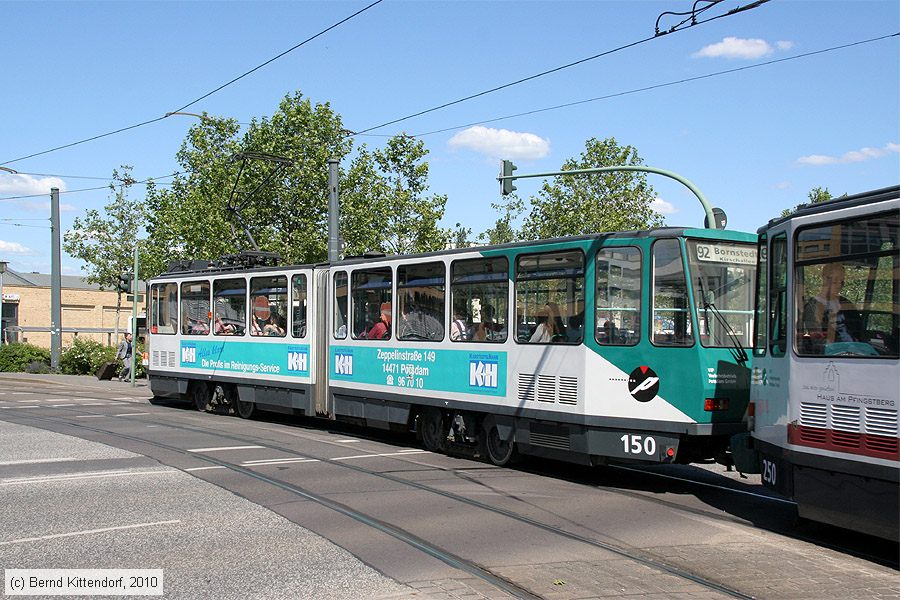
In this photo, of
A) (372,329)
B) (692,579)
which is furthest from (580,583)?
(372,329)

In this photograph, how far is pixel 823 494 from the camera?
27.1ft

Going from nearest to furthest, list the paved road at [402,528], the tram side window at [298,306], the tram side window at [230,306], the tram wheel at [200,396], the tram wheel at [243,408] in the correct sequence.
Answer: the paved road at [402,528], the tram side window at [298,306], the tram side window at [230,306], the tram wheel at [243,408], the tram wheel at [200,396]

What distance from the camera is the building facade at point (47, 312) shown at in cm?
7094

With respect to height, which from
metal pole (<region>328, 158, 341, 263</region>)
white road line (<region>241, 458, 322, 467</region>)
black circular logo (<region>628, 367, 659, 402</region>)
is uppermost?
metal pole (<region>328, 158, 341, 263</region>)

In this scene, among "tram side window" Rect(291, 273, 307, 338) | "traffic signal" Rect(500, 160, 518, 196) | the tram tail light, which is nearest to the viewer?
the tram tail light

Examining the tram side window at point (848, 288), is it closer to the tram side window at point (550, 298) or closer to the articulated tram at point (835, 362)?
the articulated tram at point (835, 362)

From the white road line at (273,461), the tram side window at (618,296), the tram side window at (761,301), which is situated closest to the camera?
the tram side window at (761,301)

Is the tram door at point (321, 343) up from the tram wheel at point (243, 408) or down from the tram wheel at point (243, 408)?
up

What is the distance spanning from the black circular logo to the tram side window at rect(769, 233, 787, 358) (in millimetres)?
1978

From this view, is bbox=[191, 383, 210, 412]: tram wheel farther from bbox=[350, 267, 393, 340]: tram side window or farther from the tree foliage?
the tree foliage

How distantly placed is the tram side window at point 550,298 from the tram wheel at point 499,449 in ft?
4.63

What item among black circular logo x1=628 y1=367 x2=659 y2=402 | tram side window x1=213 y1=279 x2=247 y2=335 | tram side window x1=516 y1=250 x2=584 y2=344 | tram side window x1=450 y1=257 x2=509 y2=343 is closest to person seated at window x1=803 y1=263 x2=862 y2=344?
black circular logo x1=628 y1=367 x2=659 y2=402

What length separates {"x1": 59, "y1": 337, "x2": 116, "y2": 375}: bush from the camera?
3597 centimetres

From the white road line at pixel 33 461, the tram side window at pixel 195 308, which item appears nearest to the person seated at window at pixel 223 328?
the tram side window at pixel 195 308
